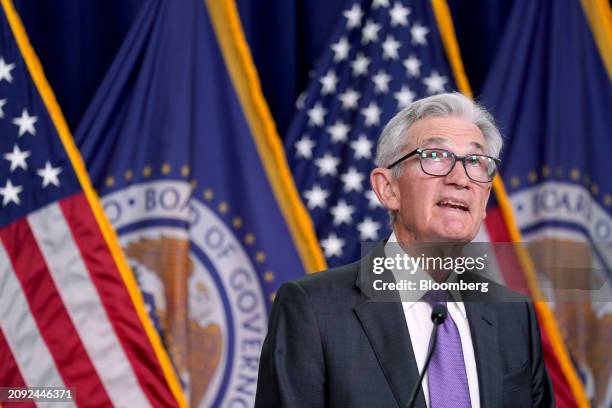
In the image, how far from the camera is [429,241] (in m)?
1.54

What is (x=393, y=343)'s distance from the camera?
4.59 feet

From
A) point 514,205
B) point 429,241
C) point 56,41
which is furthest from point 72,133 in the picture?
point 429,241

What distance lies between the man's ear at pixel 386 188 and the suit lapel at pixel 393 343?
0.74 ft

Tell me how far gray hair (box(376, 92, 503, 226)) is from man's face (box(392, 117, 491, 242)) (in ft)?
0.05

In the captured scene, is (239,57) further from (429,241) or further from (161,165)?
(429,241)

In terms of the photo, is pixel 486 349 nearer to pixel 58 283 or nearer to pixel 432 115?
pixel 432 115

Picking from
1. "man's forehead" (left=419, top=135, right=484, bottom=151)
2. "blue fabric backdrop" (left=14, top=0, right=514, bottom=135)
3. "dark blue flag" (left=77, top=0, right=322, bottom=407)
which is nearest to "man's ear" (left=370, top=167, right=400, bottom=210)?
"man's forehead" (left=419, top=135, right=484, bottom=151)

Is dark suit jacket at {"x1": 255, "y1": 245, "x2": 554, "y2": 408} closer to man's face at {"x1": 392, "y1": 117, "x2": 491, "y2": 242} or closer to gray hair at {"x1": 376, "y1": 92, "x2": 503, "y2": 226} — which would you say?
man's face at {"x1": 392, "y1": 117, "x2": 491, "y2": 242}

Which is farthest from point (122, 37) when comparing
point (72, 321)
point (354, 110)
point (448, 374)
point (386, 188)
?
point (448, 374)

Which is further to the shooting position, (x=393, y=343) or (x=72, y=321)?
(x=72, y=321)

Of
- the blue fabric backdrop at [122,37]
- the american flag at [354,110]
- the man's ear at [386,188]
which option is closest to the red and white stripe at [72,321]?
the blue fabric backdrop at [122,37]

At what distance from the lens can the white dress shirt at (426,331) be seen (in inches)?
56.1

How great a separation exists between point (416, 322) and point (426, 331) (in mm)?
Result: 25

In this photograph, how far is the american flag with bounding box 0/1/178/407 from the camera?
9.27ft
